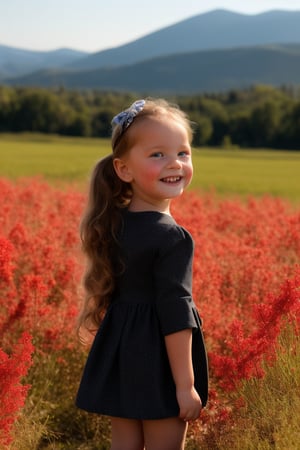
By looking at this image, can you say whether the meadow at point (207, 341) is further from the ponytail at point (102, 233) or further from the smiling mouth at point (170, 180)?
the smiling mouth at point (170, 180)

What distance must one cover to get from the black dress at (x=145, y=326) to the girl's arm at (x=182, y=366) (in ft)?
0.16

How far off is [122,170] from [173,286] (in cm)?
60

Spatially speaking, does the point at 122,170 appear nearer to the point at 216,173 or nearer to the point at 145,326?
the point at 145,326

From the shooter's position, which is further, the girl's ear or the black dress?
the girl's ear

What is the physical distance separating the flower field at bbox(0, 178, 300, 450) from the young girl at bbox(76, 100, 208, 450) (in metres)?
0.40

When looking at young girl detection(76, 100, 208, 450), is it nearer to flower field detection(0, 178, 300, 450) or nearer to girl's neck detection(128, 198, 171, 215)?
girl's neck detection(128, 198, 171, 215)

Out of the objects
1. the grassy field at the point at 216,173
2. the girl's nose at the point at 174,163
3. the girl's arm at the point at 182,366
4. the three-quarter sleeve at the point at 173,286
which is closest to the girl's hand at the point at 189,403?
the girl's arm at the point at 182,366

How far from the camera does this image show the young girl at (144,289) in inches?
111

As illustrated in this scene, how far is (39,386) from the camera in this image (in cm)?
464

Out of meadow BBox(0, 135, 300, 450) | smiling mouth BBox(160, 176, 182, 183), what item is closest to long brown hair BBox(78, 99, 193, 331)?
smiling mouth BBox(160, 176, 182, 183)

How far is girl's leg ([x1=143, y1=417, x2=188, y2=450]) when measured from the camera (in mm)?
2930

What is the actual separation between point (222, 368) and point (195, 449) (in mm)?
689

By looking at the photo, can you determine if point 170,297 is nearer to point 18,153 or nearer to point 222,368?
point 222,368

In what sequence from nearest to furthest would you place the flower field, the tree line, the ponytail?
1. the ponytail
2. the flower field
3. the tree line
